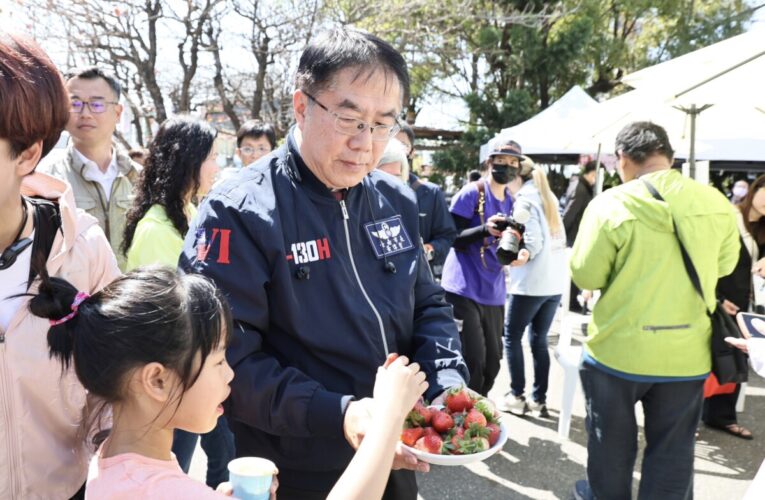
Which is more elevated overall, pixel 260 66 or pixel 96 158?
pixel 260 66

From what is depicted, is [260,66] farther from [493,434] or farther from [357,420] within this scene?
[357,420]

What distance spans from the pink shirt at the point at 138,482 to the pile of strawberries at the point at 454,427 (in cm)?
→ 55

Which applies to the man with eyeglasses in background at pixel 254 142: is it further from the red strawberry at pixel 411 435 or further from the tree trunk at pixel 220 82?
the tree trunk at pixel 220 82

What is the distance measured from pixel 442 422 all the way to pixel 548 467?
250cm

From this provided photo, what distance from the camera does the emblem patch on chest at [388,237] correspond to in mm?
1690

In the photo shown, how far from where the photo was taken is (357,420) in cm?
134

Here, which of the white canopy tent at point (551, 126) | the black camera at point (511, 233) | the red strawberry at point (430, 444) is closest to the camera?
the red strawberry at point (430, 444)

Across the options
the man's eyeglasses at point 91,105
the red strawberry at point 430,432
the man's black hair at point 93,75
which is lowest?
the red strawberry at point 430,432

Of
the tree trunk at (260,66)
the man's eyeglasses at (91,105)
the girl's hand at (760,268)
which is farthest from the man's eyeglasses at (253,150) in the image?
the tree trunk at (260,66)

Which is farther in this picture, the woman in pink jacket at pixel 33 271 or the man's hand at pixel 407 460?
the man's hand at pixel 407 460

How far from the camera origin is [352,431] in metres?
1.34

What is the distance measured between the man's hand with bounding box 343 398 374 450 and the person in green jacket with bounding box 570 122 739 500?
5.90 feet

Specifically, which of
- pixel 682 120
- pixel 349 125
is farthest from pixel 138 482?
pixel 682 120

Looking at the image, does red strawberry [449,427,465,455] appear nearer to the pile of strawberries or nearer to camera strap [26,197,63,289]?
the pile of strawberries
